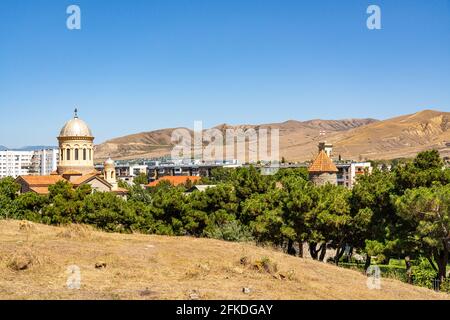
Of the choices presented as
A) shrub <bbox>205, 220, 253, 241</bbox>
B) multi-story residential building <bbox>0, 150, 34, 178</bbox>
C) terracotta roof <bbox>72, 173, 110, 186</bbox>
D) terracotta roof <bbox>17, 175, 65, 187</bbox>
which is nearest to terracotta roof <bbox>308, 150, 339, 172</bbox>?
shrub <bbox>205, 220, 253, 241</bbox>

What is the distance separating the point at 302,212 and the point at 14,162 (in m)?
172

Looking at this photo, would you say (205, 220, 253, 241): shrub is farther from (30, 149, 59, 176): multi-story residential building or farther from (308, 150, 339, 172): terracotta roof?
(30, 149, 59, 176): multi-story residential building

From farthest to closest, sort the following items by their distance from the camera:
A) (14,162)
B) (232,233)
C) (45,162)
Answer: (14,162), (45,162), (232,233)

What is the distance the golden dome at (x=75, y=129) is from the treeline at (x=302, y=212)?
71.4 ft

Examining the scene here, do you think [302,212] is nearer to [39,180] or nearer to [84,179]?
[84,179]

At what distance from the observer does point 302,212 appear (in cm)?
2266

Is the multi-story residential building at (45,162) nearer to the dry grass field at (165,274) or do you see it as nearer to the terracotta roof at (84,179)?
the terracotta roof at (84,179)

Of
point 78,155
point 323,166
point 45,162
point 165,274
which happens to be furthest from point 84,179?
point 45,162

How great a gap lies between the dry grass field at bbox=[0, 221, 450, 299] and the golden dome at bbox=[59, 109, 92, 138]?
3997cm
